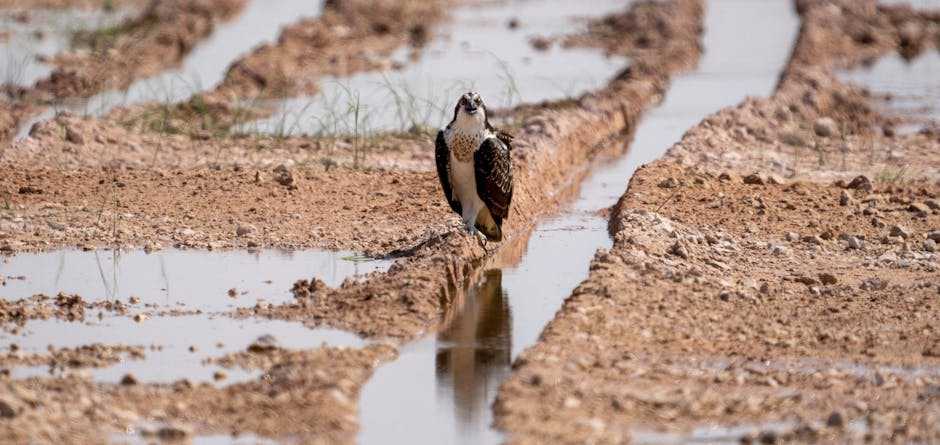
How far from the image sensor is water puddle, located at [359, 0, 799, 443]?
792 centimetres

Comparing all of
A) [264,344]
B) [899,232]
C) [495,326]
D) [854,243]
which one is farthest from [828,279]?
[264,344]

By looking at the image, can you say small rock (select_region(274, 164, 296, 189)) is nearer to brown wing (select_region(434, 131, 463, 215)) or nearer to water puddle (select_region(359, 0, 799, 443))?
water puddle (select_region(359, 0, 799, 443))

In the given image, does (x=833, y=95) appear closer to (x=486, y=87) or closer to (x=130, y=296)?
(x=486, y=87)

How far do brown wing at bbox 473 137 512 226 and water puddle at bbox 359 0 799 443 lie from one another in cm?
56

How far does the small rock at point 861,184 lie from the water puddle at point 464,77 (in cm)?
327

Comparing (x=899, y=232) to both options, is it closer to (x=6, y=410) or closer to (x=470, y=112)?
(x=470, y=112)

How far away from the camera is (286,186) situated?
1351cm

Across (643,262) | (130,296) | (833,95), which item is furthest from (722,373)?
(833,95)

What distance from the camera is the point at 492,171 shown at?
11.1m

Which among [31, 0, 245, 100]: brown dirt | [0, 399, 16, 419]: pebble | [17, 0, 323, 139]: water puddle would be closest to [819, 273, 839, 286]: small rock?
[0, 399, 16, 419]: pebble

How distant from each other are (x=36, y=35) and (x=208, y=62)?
328 cm

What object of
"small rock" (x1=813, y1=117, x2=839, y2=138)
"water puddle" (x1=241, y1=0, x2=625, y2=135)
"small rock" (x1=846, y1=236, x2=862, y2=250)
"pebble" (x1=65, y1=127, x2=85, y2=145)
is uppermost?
"water puddle" (x1=241, y1=0, x2=625, y2=135)

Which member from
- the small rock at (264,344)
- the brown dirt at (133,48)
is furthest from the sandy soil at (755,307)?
the brown dirt at (133,48)

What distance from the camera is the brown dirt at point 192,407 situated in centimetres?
731
